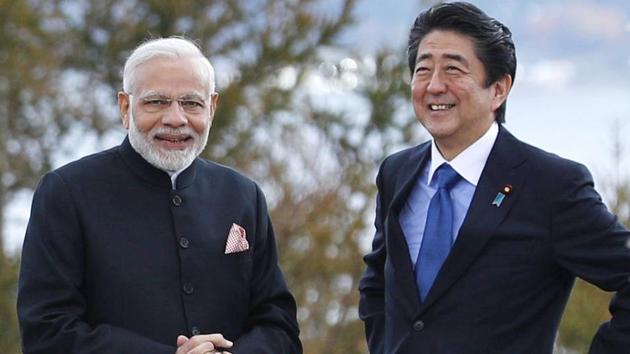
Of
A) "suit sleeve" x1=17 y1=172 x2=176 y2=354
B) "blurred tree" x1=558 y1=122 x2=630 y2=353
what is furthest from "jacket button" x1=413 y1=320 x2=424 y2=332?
"blurred tree" x1=558 y1=122 x2=630 y2=353

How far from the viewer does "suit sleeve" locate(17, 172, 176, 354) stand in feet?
11.8

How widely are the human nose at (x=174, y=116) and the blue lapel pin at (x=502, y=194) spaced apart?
91 centimetres

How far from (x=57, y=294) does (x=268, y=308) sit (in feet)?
2.13

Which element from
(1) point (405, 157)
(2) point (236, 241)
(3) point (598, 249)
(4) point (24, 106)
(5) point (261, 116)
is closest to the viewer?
(3) point (598, 249)

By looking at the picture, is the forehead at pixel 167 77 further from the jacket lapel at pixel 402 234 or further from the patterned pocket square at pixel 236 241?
the jacket lapel at pixel 402 234

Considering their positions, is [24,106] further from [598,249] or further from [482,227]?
[598,249]

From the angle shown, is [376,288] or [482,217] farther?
[376,288]

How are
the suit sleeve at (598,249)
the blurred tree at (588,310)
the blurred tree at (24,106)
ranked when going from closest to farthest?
the suit sleeve at (598,249)
the blurred tree at (588,310)
the blurred tree at (24,106)

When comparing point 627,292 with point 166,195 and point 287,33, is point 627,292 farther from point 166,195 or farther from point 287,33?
point 287,33

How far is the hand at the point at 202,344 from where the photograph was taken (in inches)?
142

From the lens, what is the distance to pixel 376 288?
4023mm

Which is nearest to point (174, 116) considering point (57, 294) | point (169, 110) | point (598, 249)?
point (169, 110)

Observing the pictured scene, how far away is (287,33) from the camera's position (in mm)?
16625

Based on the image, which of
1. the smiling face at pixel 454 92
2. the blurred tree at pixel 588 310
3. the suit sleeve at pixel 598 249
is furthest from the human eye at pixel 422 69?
the blurred tree at pixel 588 310
